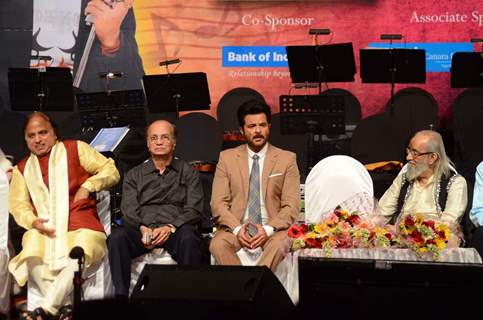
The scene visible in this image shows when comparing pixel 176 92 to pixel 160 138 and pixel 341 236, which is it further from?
pixel 341 236

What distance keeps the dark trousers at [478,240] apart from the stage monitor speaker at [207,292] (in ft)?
8.28

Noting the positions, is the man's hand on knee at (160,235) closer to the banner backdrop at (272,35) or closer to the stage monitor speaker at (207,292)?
the stage monitor speaker at (207,292)

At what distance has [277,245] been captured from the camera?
6172 mm

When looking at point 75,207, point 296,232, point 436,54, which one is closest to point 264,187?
point 296,232

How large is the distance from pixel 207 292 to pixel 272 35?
20.8 ft

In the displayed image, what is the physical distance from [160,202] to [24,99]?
115 inches

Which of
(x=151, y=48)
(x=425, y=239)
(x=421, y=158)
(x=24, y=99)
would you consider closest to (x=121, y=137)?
(x=24, y=99)

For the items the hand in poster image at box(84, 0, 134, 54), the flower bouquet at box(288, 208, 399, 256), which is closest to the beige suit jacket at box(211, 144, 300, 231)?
the flower bouquet at box(288, 208, 399, 256)

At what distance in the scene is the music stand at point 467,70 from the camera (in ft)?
29.1

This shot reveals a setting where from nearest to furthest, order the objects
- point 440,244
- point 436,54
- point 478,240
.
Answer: point 440,244, point 478,240, point 436,54

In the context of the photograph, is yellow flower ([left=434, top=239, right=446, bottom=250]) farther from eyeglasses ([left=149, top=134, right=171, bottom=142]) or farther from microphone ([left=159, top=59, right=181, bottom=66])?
microphone ([left=159, top=59, right=181, bottom=66])

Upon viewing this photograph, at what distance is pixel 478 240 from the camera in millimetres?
6203

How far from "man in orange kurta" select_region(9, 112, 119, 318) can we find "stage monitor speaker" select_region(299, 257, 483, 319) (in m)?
3.05

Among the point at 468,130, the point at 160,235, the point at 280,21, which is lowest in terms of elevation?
the point at 160,235
